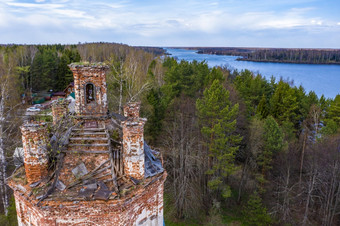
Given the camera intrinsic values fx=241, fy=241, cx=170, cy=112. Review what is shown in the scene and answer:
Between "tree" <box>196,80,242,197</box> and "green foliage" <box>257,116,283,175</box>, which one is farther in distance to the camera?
"green foliage" <box>257,116,283,175</box>

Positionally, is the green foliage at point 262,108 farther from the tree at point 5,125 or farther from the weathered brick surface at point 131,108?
the tree at point 5,125

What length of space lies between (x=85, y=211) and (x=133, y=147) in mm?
1798

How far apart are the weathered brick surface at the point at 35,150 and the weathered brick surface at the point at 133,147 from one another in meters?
1.95

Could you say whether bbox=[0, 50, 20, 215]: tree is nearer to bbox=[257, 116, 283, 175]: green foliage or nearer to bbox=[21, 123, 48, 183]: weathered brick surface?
bbox=[21, 123, 48, 183]: weathered brick surface

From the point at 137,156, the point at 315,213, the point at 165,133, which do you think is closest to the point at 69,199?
the point at 137,156

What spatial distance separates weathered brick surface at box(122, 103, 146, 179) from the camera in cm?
596

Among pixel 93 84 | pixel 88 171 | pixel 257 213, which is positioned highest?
pixel 93 84

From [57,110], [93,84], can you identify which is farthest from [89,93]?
[57,110]

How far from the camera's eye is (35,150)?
5.75 meters

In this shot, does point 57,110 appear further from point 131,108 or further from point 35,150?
point 35,150

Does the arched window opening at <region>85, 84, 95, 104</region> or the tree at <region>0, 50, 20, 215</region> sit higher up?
the arched window opening at <region>85, 84, 95, 104</region>

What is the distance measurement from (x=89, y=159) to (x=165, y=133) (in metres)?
14.1

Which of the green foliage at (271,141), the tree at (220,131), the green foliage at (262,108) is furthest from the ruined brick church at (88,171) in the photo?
the green foliage at (262,108)

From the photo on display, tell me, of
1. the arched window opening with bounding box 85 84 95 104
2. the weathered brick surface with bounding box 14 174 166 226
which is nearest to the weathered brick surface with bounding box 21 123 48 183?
the weathered brick surface with bounding box 14 174 166 226
